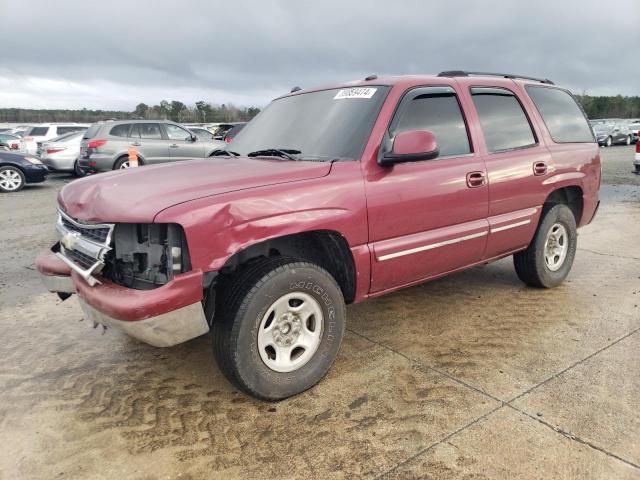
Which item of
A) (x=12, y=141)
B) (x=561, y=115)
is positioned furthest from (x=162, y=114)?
(x=561, y=115)

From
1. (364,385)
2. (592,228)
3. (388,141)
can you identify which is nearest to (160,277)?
(364,385)

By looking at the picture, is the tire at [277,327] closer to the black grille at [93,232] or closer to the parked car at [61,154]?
the black grille at [93,232]

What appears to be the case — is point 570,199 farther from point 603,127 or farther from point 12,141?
point 603,127

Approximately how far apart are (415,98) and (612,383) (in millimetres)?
2241

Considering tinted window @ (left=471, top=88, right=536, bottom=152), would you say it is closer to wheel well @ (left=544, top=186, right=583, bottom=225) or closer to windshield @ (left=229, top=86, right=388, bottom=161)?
wheel well @ (left=544, top=186, right=583, bottom=225)

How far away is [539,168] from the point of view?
171 inches

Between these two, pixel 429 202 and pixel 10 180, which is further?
pixel 10 180

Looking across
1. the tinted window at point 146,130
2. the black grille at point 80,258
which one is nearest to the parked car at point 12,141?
the tinted window at point 146,130

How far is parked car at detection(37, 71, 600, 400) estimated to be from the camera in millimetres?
2678

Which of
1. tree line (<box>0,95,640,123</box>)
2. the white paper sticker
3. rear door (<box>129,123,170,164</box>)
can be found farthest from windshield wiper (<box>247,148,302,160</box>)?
tree line (<box>0,95,640,123</box>)

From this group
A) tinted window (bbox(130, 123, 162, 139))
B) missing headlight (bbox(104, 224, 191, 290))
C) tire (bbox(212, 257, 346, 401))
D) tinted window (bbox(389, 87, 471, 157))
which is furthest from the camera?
tinted window (bbox(130, 123, 162, 139))

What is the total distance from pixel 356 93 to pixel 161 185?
1585 mm

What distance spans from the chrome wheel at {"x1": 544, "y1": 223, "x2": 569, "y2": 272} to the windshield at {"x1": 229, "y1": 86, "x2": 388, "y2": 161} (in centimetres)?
234

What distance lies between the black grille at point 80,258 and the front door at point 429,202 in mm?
1667
